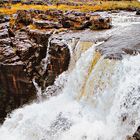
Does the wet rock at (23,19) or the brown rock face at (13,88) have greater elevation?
the wet rock at (23,19)

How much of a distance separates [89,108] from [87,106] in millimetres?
209

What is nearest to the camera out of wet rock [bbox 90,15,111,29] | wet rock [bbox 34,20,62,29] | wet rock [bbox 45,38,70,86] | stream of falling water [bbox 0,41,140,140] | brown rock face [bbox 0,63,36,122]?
stream of falling water [bbox 0,41,140,140]

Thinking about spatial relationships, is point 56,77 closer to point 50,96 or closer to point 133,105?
point 50,96

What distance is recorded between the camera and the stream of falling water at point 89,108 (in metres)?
14.7

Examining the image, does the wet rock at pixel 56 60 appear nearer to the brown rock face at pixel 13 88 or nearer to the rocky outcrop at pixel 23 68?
the rocky outcrop at pixel 23 68

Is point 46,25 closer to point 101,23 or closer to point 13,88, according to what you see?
point 101,23

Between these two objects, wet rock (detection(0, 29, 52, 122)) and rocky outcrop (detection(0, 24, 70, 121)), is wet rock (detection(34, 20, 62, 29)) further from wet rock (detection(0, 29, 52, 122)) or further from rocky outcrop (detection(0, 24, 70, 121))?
wet rock (detection(0, 29, 52, 122))

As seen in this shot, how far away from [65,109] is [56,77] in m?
2.88

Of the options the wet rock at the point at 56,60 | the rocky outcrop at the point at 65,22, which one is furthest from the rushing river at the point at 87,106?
the rocky outcrop at the point at 65,22

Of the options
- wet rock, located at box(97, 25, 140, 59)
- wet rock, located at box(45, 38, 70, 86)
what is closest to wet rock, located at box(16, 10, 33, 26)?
wet rock, located at box(45, 38, 70, 86)

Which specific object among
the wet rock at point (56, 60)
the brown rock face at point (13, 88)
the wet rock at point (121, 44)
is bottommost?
the brown rock face at point (13, 88)

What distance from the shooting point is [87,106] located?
17.1 m

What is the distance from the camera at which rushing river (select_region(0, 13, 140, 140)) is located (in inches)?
580

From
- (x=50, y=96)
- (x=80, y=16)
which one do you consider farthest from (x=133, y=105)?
(x=80, y=16)
